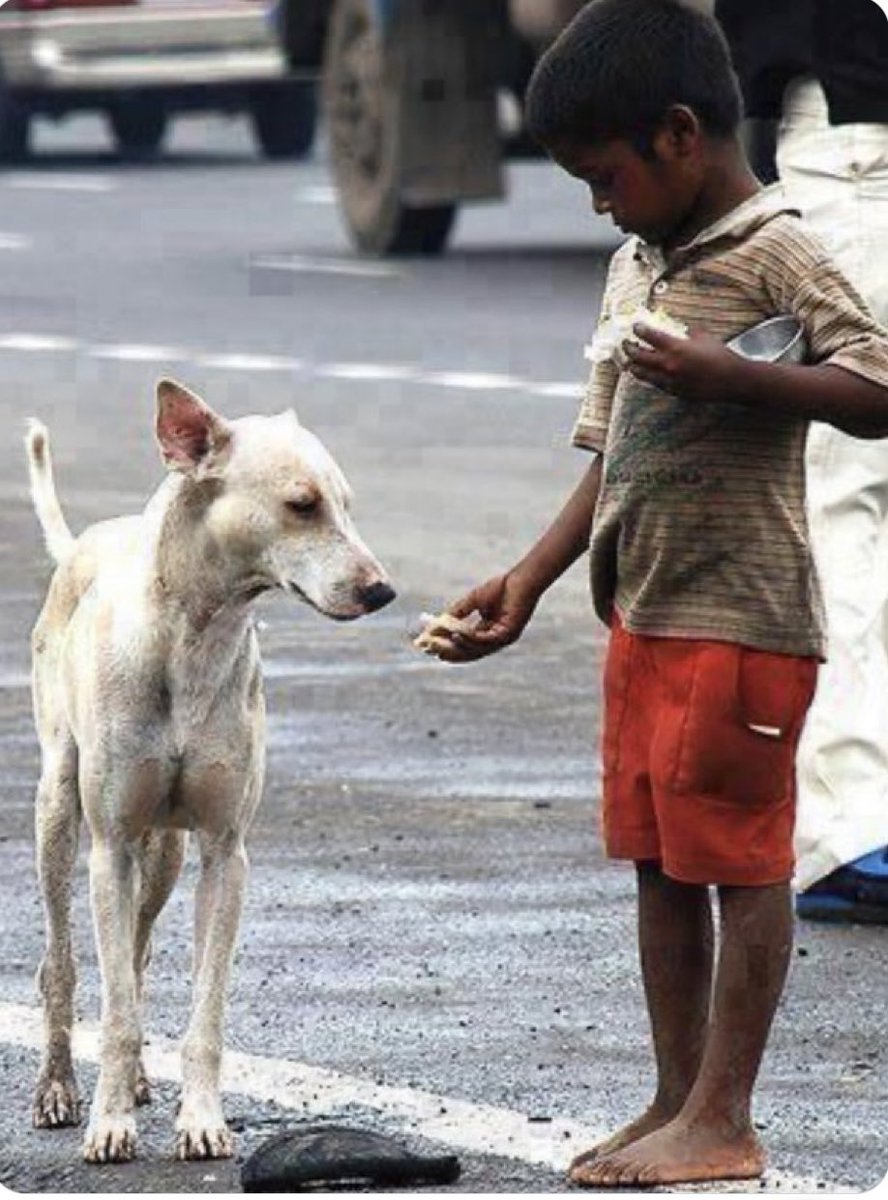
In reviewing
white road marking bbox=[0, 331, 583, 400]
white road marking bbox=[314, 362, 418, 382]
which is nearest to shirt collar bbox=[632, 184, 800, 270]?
white road marking bbox=[0, 331, 583, 400]

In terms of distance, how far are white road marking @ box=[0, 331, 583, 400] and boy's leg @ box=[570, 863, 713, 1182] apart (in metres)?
10.4

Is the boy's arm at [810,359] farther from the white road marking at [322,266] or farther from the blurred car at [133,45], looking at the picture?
the blurred car at [133,45]

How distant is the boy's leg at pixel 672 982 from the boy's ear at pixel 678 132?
0.98 metres

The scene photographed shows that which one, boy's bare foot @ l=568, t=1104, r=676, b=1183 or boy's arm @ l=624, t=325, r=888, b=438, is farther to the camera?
boy's bare foot @ l=568, t=1104, r=676, b=1183

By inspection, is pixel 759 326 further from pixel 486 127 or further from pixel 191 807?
pixel 486 127

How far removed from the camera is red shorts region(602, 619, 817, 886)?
6.08 metres

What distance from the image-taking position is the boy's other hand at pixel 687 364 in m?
5.86

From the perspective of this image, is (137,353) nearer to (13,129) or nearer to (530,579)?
(13,129)

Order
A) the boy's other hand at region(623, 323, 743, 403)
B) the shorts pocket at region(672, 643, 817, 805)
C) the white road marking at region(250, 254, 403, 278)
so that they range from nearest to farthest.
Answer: the boy's other hand at region(623, 323, 743, 403) → the shorts pocket at region(672, 643, 817, 805) → the white road marking at region(250, 254, 403, 278)

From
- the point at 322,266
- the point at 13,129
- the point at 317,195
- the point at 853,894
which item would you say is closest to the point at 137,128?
the point at 13,129

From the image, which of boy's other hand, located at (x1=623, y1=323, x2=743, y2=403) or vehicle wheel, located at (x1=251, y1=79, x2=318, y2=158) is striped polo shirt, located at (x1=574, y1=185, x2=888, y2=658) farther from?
vehicle wheel, located at (x1=251, y1=79, x2=318, y2=158)

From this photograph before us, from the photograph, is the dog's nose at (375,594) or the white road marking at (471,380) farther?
the white road marking at (471,380)

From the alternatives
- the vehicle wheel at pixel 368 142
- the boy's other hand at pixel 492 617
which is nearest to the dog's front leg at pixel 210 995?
the boy's other hand at pixel 492 617

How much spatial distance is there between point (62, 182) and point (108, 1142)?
72.3 ft
